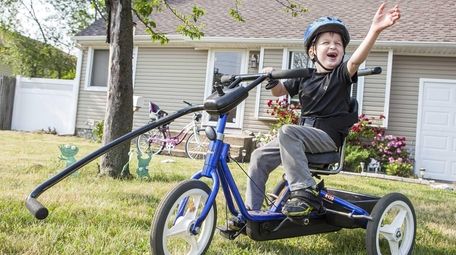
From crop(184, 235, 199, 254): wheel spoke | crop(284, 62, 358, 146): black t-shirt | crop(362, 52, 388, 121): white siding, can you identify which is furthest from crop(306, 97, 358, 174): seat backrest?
crop(362, 52, 388, 121): white siding

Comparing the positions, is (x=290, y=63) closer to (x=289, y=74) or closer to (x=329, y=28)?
(x=329, y=28)

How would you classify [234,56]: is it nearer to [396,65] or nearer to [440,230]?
[396,65]

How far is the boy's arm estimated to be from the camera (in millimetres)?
2225

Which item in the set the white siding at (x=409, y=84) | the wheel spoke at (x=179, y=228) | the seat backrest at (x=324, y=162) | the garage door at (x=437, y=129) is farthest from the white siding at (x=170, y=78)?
the wheel spoke at (x=179, y=228)

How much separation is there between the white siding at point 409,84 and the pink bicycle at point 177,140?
15.0ft

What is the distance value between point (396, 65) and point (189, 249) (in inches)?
367

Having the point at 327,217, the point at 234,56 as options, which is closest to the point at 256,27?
the point at 234,56

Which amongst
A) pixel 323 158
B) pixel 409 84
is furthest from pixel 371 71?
pixel 409 84

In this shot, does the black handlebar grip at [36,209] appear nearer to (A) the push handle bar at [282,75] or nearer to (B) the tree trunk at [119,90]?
(A) the push handle bar at [282,75]

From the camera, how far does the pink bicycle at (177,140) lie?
383 inches

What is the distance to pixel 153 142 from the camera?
1050 cm

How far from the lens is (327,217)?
2.52 metres

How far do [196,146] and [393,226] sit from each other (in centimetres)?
755

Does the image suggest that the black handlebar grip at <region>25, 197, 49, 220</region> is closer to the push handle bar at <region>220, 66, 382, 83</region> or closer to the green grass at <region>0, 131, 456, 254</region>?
the green grass at <region>0, 131, 456, 254</region>
